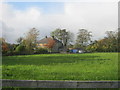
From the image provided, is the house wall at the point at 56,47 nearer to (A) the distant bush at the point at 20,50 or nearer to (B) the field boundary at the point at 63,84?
(A) the distant bush at the point at 20,50

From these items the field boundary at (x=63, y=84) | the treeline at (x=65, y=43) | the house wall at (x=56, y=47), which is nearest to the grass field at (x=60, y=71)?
the field boundary at (x=63, y=84)

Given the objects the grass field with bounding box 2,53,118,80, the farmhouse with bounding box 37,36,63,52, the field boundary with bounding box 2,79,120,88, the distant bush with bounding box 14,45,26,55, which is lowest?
the grass field with bounding box 2,53,118,80

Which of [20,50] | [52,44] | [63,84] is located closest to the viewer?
[63,84]

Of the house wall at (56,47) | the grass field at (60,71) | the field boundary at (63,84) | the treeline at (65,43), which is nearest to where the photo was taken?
the field boundary at (63,84)

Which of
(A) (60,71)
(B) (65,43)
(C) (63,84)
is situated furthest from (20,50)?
(C) (63,84)

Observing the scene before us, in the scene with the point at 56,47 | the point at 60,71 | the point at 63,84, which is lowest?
the point at 60,71

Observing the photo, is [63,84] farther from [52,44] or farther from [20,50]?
[52,44]

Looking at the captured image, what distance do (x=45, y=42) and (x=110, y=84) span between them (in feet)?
88.8

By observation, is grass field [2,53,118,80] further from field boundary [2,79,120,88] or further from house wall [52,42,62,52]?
house wall [52,42,62,52]

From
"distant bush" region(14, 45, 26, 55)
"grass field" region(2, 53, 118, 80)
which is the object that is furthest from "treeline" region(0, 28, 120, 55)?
"grass field" region(2, 53, 118, 80)

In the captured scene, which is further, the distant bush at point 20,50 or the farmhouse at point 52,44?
the farmhouse at point 52,44

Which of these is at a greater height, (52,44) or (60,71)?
(52,44)

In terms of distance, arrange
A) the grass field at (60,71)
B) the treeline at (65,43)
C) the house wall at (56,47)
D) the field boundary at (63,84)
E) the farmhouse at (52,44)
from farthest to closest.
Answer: the house wall at (56,47), the farmhouse at (52,44), the treeline at (65,43), the grass field at (60,71), the field boundary at (63,84)

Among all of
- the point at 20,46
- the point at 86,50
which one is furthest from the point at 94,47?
the point at 20,46
